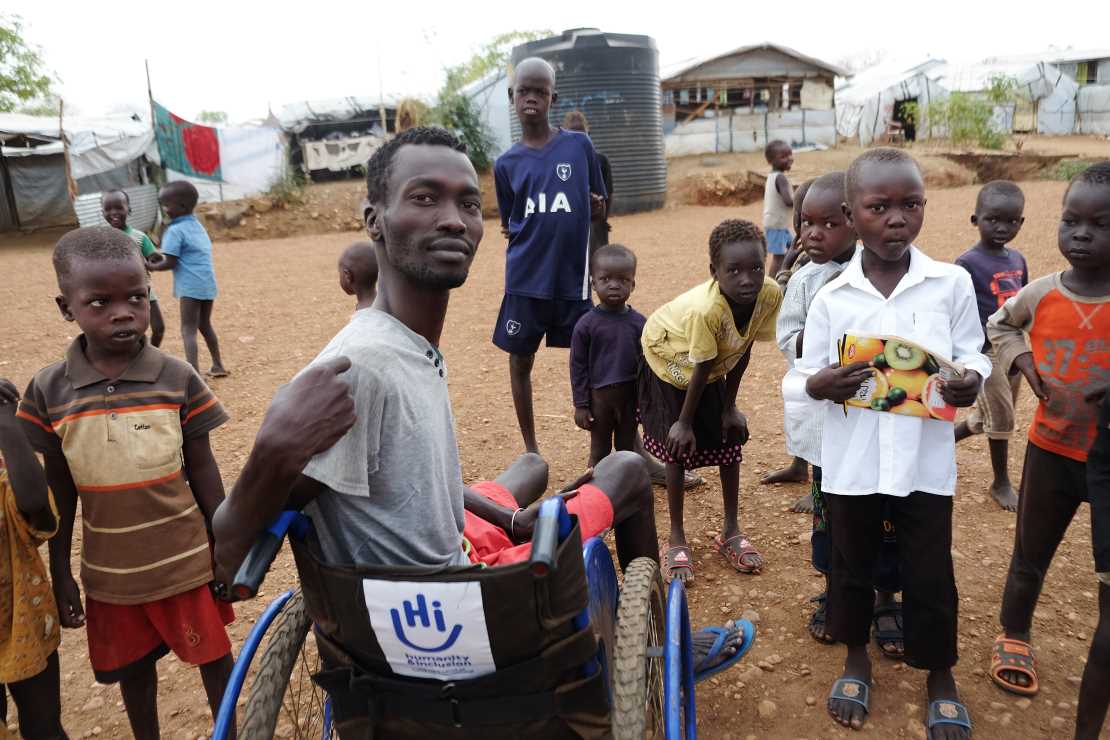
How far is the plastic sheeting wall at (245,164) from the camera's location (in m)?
18.8

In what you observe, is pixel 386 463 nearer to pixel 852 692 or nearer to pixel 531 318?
pixel 852 692

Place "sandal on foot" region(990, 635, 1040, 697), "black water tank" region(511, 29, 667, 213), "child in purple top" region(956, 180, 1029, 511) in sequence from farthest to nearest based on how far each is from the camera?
"black water tank" region(511, 29, 667, 213) < "child in purple top" region(956, 180, 1029, 511) < "sandal on foot" region(990, 635, 1040, 697)

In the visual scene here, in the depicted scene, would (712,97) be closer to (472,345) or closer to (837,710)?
(472,345)

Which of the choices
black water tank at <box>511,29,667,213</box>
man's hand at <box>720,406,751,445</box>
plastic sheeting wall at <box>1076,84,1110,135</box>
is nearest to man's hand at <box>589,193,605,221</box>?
man's hand at <box>720,406,751,445</box>

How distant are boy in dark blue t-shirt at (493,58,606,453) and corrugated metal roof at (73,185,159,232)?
14086 mm

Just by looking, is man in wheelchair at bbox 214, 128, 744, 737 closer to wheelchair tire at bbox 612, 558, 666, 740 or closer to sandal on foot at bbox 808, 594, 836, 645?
wheelchair tire at bbox 612, 558, 666, 740

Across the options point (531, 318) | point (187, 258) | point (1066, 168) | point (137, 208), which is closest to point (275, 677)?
point (531, 318)

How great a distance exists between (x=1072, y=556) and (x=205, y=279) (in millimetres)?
5708

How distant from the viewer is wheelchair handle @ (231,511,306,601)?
1341 mm

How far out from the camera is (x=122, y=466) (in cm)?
210

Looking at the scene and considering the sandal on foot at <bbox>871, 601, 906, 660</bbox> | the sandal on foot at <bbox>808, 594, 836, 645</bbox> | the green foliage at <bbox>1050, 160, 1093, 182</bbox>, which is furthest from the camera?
the green foliage at <bbox>1050, 160, 1093, 182</bbox>

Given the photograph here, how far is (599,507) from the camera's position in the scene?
6.56 ft

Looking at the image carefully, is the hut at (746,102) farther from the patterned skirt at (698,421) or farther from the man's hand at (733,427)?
the man's hand at (733,427)

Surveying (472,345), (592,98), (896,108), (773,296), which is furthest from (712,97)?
(773,296)
